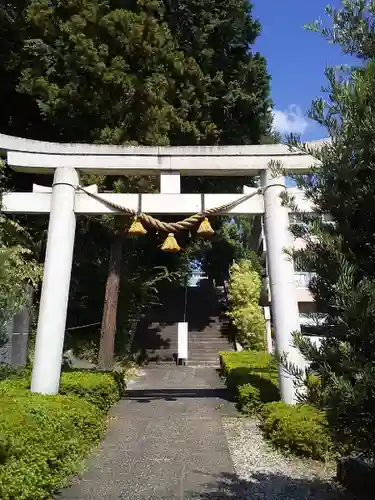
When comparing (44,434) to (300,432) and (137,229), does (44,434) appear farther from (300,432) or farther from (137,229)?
(137,229)

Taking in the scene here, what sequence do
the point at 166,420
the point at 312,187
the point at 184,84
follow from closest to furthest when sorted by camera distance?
the point at 312,187, the point at 166,420, the point at 184,84

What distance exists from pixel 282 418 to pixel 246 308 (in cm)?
1357

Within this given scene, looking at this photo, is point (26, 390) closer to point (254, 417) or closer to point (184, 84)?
point (254, 417)

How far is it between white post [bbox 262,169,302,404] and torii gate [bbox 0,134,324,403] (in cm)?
2

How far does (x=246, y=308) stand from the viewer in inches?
794

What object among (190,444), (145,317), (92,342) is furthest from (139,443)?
(145,317)

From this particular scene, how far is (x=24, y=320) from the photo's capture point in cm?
1028

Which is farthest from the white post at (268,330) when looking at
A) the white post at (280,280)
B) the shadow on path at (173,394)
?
the white post at (280,280)

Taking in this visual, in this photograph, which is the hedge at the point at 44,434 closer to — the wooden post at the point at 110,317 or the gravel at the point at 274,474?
the gravel at the point at 274,474

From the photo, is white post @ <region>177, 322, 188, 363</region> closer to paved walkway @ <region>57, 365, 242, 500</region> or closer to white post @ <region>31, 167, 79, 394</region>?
paved walkway @ <region>57, 365, 242, 500</region>

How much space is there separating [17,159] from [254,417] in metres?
6.56

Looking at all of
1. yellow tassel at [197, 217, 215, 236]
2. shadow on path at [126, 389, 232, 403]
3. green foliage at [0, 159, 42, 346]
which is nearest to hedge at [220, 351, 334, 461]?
shadow on path at [126, 389, 232, 403]

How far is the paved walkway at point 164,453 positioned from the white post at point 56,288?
4.96ft

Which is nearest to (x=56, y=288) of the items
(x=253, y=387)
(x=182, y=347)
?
(x=253, y=387)
